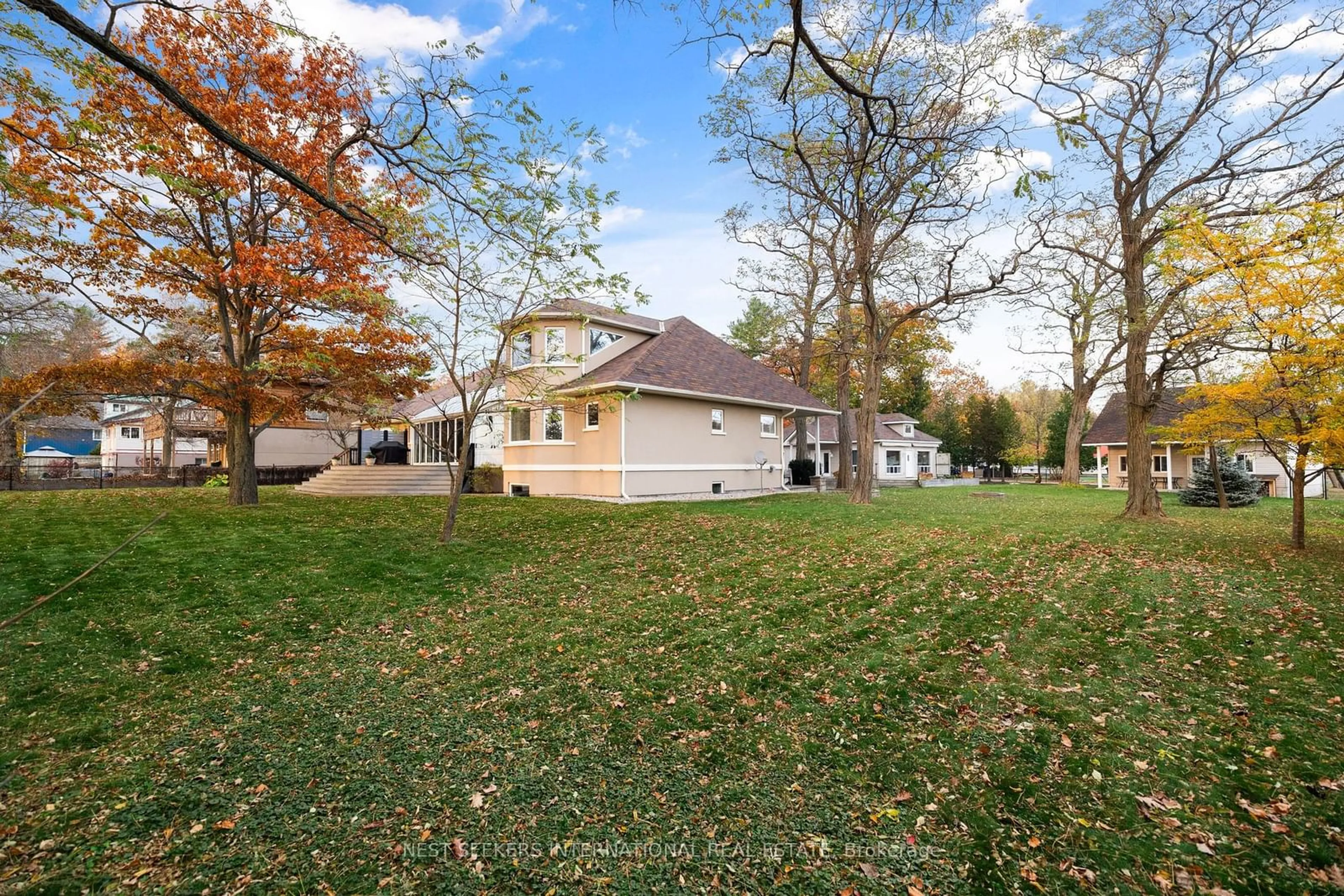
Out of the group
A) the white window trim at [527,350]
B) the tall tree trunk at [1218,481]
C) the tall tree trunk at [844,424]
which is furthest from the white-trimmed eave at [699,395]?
the tall tree trunk at [1218,481]

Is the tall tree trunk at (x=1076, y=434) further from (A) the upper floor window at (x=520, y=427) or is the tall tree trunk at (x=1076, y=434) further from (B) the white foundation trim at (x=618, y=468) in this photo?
(A) the upper floor window at (x=520, y=427)

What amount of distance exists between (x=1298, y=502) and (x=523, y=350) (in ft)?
43.3

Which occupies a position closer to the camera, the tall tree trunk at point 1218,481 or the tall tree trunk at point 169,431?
the tall tree trunk at point 1218,481

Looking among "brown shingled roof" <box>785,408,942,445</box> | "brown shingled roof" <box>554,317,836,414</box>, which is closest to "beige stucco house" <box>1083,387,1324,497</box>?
"brown shingled roof" <box>785,408,942,445</box>

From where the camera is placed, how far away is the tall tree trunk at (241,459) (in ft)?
44.2

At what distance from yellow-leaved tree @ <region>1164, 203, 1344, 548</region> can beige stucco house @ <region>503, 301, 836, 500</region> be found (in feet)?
35.2

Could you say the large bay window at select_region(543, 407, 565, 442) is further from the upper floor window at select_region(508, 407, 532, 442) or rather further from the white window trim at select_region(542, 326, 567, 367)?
the white window trim at select_region(542, 326, 567, 367)

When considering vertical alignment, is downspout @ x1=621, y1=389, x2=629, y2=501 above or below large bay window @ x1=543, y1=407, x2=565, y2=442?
below

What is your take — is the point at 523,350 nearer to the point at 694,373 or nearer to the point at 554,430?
the point at 554,430

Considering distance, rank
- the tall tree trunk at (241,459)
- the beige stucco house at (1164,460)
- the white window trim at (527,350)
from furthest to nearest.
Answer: the beige stucco house at (1164,460) → the tall tree trunk at (241,459) → the white window trim at (527,350)

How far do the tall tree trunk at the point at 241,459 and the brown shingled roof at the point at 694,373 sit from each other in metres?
7.54

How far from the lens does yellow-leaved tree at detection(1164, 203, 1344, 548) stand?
728 centimetres

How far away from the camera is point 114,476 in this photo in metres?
22.9

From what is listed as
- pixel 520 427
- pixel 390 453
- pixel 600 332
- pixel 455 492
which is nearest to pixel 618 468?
pixel 520 427
